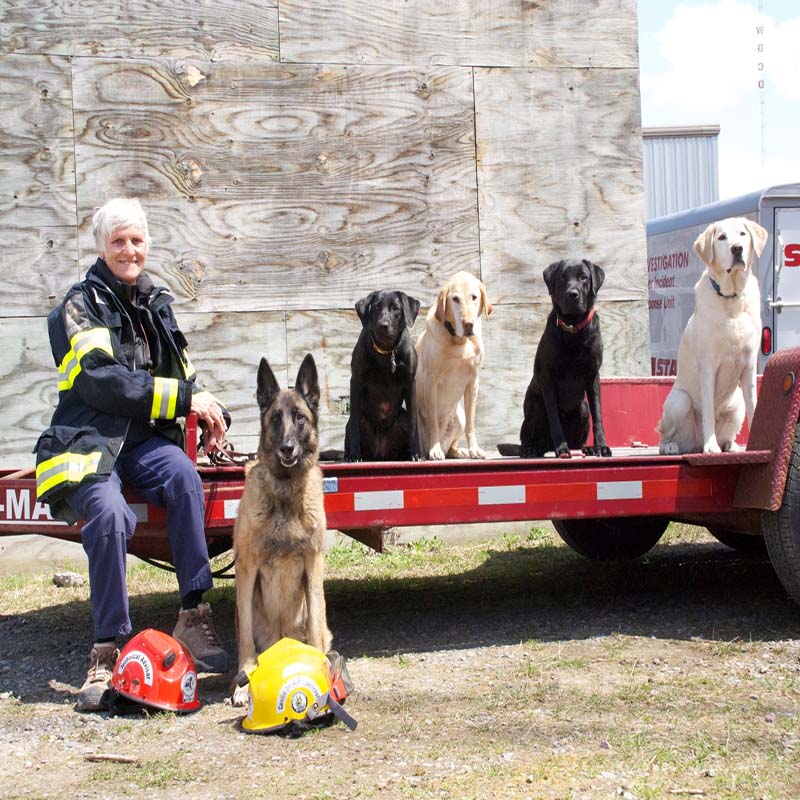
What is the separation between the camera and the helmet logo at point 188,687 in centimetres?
378

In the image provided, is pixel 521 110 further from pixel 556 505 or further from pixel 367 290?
pixel 556 505

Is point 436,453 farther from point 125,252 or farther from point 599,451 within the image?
point 125,252

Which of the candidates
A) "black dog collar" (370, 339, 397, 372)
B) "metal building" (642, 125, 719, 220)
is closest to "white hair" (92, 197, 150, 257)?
"black dog collar" (370, 339, 397, 372)

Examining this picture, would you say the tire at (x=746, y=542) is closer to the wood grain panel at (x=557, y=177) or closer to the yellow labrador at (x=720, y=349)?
the yellow labrador at (x=720, y=349)

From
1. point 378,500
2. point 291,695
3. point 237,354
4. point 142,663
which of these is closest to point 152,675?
point 142,663

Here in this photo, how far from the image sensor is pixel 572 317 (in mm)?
5109

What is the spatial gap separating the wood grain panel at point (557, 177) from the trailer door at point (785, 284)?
1493mm

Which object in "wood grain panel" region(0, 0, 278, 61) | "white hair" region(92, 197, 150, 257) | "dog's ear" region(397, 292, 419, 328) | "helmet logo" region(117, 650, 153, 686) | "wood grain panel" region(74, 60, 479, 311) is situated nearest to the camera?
"helmet logo" region(117, 650, 153, 686)

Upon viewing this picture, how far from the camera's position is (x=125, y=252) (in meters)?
4.23

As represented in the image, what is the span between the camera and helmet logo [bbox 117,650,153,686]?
3708 millimetres

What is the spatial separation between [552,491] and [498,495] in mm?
255

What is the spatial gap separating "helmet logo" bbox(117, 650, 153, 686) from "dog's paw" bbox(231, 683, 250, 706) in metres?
0.33

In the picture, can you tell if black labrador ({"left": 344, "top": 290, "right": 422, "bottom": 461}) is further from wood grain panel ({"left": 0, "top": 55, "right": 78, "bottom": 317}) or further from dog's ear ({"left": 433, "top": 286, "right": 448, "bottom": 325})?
wood grain panel ({"left": 0, "top": 55, "right": 78, "bottom": 317})

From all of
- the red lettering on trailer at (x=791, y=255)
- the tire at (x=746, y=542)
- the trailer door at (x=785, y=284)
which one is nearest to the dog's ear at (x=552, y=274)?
the tire at (x=746, y=542)
